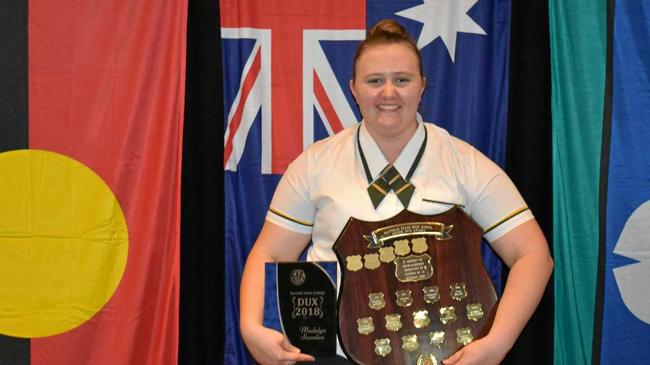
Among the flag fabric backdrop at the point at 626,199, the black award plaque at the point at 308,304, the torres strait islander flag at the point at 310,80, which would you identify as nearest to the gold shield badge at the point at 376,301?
the black award plaque at the point at 308,304

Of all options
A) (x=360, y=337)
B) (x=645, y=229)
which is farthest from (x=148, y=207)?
(x=645, y=229)

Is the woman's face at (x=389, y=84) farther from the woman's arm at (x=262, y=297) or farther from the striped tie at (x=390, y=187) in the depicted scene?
the woman's arm at (x=262, y=297)

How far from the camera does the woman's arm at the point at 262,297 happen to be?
1.95 m

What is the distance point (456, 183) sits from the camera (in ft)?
7.23

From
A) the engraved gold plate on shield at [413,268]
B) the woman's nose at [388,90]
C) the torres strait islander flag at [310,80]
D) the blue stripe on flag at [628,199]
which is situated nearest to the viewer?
the engraved gold plate on shield at [413,268]

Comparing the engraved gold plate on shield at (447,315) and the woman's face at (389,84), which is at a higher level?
the woman's face at (389,84)

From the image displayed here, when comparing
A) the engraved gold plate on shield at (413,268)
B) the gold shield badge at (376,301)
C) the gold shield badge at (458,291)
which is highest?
the engraved gold plate on shield at (413,268)

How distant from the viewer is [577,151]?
2.83 m

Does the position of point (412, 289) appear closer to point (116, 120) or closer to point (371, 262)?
point (371, 262)

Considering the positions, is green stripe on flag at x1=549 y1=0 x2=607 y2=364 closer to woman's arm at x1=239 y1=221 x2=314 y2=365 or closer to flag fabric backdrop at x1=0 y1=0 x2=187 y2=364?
woman's arm at x1=239 y1=221 x2=314 y2=365

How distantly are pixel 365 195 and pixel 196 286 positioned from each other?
1.07 meters

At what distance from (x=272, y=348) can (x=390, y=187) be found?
1.98ft

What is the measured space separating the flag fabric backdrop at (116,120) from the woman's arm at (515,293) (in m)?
1.36

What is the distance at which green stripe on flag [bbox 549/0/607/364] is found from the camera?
9.22ft
